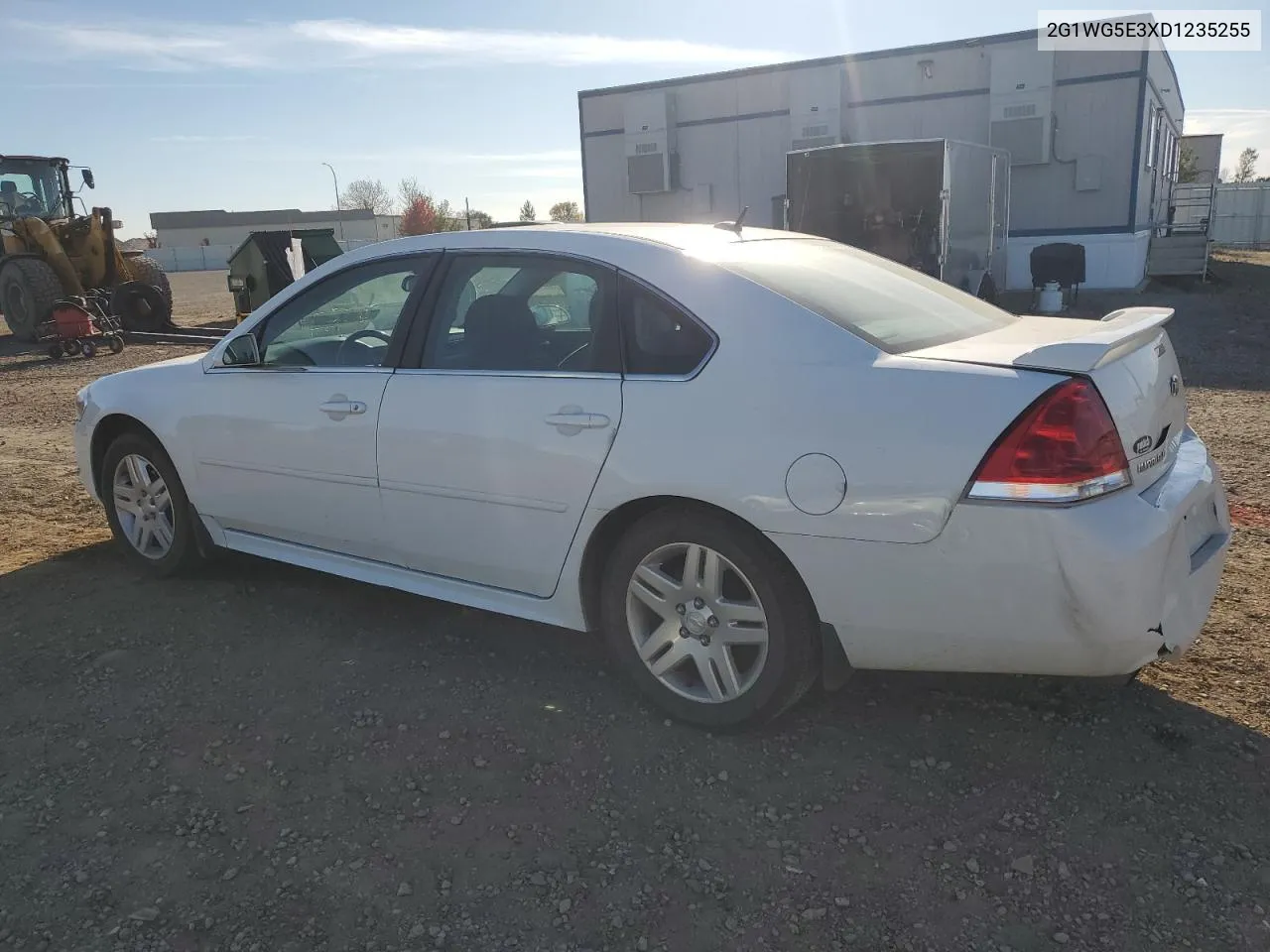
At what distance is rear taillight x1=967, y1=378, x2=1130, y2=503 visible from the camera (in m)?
2.44

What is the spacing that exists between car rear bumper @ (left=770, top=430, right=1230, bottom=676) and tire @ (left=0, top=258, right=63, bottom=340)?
1593cm

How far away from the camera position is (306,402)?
3785 mm

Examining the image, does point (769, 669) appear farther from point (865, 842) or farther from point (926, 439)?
point (926, 439)

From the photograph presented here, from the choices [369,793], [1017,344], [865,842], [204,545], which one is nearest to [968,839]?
[865,842]

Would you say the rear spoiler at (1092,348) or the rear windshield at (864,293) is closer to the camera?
the rear spoiler at (1092,348)

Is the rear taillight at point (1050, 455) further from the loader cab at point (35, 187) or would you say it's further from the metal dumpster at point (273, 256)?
the loader cab at point (35, 187)

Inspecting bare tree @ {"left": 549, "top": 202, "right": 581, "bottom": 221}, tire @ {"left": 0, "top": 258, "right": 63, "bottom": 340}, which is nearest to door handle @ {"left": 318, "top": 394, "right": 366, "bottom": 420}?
tire @ {"left": 0, "top": 258, "right": 63, "bottom": 340}

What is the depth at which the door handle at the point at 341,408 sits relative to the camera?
3.60 metres

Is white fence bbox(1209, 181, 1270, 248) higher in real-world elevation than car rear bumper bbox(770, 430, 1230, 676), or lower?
higher

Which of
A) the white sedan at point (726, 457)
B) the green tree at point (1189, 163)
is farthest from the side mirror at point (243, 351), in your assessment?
the green tree at point (1189, 163)

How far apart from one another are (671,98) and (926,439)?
2141cm

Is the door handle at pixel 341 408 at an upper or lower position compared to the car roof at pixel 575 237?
lower

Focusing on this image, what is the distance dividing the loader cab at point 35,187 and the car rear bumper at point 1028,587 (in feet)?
58.8

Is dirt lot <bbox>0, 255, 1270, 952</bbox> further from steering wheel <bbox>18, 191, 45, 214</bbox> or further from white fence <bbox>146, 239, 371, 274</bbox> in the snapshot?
white fence <bbox>146, 239, 371, 274</bbox>
